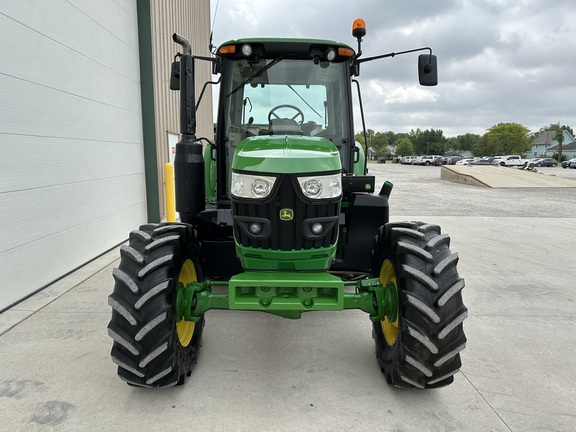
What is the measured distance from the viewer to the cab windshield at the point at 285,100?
3.70 metres

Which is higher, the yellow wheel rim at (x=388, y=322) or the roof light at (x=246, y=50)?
Answer: the roof light at (x=246, y=50)


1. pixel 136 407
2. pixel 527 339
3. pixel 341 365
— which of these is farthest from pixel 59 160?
pixel 527 339

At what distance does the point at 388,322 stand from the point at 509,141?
8703cm

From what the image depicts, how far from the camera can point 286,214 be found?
267 cm

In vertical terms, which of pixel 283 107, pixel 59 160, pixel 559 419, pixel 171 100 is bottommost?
pixel 559 419

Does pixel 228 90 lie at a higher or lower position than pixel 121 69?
lower

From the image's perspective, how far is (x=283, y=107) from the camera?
12.6ft

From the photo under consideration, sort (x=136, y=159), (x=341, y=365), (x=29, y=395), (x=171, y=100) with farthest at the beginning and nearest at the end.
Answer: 1. (x=171, y=100)
2. (x=136, y=159)
3. (x=341, y=365)
4. (x=29, y=395)

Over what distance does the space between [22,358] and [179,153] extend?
1.98 metres

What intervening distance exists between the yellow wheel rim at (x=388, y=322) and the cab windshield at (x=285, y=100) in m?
1.23

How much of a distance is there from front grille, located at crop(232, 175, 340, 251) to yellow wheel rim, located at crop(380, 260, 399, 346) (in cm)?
58

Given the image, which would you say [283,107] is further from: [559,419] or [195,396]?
[559,419]

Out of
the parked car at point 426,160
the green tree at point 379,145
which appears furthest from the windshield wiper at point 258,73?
the green tree at point 379,145

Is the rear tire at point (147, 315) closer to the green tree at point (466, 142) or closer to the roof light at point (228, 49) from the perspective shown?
the roof light at point (228, 49)
